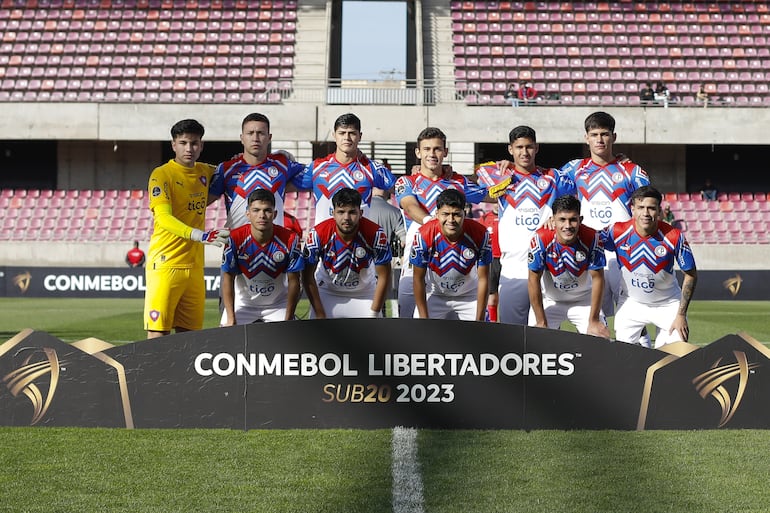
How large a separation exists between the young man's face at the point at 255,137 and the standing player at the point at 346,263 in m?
0.76

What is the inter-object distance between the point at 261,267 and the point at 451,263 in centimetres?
130

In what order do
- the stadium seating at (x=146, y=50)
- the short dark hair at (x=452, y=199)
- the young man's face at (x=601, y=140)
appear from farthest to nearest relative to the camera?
the stadium seating at (x=146, y=50)
the young man's face at (x=601, y=140)
the short dark hair at (x=452, y=199)

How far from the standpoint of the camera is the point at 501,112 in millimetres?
24344

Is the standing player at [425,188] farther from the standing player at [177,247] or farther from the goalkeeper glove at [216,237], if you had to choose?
the goalkeeper glove at [216,237]

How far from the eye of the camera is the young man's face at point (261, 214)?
6691 mm

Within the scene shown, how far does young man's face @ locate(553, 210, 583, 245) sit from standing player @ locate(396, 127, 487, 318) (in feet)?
2.80

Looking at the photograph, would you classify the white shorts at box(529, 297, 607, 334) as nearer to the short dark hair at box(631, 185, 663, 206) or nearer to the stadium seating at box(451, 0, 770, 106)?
the short dark hair at box(631, 185, 663, 206)

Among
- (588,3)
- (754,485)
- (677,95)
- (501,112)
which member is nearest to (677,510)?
(754,485)

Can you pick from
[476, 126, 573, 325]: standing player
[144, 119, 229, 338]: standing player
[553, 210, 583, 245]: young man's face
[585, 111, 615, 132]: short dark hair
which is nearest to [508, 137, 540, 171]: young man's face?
[476, 126, 573, 325]: standing player

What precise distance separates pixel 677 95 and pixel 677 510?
2362 cm

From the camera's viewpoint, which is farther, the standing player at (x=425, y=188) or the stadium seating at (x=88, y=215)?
the stadium seating at (x=88, y=215)

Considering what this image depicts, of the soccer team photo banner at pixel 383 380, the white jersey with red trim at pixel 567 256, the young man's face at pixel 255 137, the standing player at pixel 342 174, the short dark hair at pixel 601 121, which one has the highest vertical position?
the short dark hair at pixel 601 121

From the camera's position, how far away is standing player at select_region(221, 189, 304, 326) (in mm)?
6734

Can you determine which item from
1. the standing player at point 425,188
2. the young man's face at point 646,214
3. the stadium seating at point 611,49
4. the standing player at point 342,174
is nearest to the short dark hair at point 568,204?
the young man's face at point 646,214
